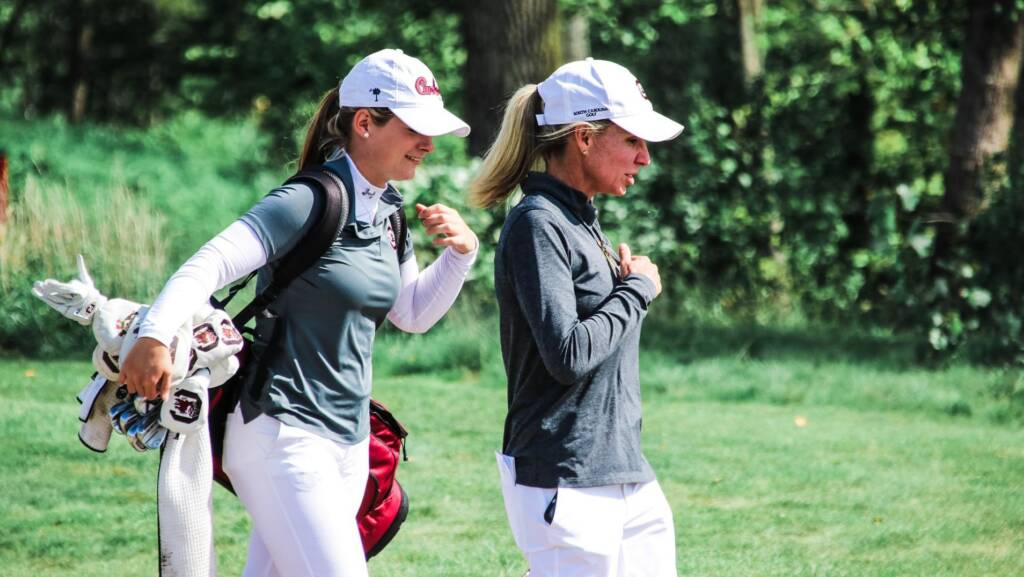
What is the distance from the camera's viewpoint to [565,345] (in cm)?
310

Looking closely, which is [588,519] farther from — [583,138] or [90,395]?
[90,395]

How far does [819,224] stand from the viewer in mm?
12078

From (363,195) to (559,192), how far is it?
529 millimetres

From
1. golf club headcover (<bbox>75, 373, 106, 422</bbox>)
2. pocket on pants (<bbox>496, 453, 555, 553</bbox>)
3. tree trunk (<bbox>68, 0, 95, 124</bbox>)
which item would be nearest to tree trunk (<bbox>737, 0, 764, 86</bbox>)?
pocket on pants (<bbox>496, 453, 555, 553</bbox>)

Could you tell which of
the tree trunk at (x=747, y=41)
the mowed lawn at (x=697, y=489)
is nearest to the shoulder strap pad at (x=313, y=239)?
the mowed lawn at (x=697, y=489)

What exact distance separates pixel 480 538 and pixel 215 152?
53.5 feet

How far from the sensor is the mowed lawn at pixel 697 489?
5.73 m

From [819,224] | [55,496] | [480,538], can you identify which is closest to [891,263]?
[819,224]

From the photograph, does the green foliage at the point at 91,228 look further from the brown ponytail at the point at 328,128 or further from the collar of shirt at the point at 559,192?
the collar of shirt at the point at 559,192

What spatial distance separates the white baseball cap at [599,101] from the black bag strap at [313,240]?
0.54m

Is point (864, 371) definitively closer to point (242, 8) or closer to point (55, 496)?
point (55, 496)

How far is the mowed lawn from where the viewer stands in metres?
5.73

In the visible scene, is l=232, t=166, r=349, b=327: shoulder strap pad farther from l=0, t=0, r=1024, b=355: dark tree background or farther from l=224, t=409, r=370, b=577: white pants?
l=0, t=0, r=1024, b=355: dark tree background

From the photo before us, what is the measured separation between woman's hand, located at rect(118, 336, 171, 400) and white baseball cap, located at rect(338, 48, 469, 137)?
89 centimetres
